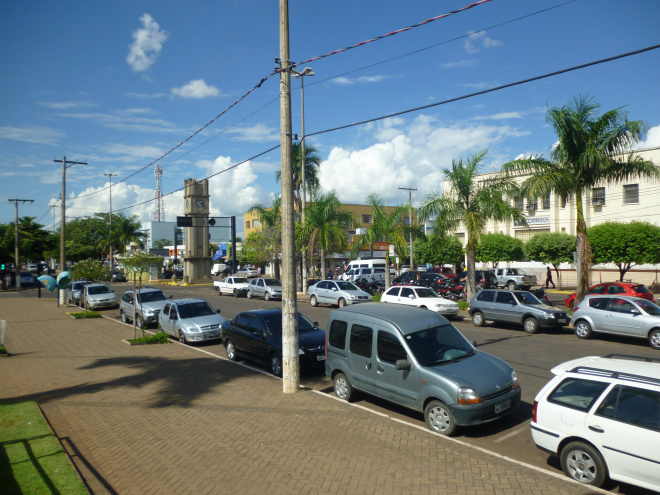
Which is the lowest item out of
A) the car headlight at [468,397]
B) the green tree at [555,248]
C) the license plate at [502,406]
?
the license plate at [502,406]

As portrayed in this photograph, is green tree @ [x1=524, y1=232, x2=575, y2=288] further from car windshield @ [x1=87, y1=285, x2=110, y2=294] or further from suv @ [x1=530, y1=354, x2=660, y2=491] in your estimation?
suv @ [x1=530, y1=354, x2=660, y2=491]

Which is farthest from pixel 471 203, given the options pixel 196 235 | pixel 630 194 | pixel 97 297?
pixel 196 235

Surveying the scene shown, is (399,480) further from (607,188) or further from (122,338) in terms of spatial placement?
(607,188)

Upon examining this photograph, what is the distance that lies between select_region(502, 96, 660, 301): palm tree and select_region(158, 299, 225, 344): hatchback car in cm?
1325

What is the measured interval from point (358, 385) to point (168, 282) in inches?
2190

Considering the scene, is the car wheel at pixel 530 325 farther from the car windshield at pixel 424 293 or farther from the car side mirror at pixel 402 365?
the car side mirror at pixel 402 365

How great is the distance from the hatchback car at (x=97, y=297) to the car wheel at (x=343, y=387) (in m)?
22.7

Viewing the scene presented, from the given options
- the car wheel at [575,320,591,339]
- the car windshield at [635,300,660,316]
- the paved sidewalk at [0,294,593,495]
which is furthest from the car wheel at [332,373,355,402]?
the car windshield at [635,300,660,316]

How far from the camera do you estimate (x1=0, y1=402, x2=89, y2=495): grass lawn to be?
5.72 metres

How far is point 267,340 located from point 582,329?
10666 millimetres

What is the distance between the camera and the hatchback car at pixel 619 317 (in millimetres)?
14227

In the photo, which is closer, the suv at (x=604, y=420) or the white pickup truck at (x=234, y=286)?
the suv at (x=604, y=420)

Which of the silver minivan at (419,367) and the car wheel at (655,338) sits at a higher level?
the silver minivan at (419,367)

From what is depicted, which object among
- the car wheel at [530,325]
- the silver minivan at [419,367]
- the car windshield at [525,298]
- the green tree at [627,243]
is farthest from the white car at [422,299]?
the green tree at [627,243]
